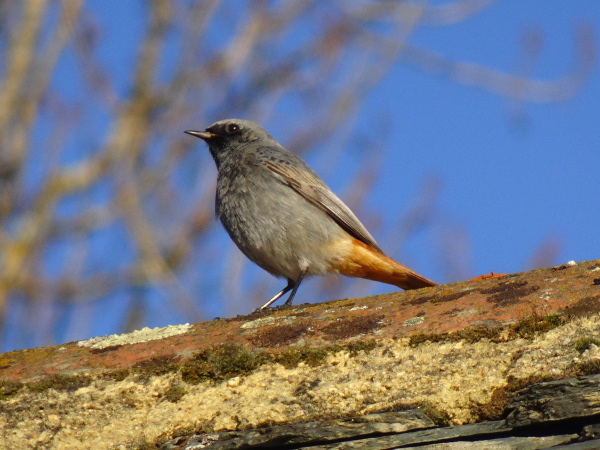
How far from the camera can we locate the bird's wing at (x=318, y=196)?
584 centimetres

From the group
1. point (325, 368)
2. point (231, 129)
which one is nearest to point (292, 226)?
point (231, 129)

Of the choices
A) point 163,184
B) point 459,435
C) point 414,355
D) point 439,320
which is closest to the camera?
point 459,435

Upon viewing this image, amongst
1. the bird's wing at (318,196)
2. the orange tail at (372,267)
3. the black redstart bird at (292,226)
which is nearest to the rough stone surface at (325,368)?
the orange tail at (372,267)

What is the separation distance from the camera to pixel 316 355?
2789 millimetres

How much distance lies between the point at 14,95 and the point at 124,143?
1.17m

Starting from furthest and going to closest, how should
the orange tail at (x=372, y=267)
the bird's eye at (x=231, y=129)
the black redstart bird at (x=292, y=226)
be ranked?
the bird's eye at (x=231, y=129) < the black redstart bird at (x=292, y=226) < the orange tail at (x=372, y=267)

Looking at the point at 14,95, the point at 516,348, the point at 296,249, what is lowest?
the point at 516,348

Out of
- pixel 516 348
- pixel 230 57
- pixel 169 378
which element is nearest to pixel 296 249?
pixel 169 378

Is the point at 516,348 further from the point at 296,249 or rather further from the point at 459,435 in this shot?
the point at 296,249

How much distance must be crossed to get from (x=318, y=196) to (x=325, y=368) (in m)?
3.28

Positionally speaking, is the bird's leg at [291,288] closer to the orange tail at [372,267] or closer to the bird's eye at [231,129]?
the orange tail at [372,267]

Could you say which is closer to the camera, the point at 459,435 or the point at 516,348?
the point at 459,435

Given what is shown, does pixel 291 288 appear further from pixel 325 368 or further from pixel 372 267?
pixel 325 368

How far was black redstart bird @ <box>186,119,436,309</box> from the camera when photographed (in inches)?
221
